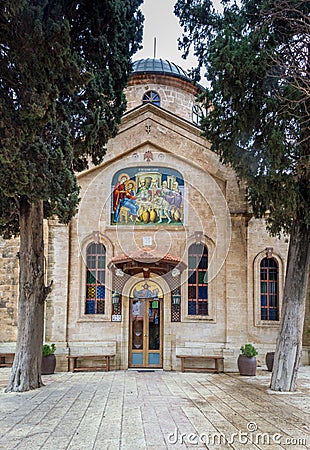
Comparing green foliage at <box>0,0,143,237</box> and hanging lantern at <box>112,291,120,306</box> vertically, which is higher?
green foliage at <box>0,0,143,237</box>

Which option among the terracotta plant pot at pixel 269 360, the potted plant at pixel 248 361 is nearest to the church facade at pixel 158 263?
the terracotta plant pot at pixel 269 360

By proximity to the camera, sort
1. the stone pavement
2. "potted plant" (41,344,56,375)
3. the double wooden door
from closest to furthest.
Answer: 1. the stone pavement
2. "potted plant" (41,344,56,375)
3. the double wooden door

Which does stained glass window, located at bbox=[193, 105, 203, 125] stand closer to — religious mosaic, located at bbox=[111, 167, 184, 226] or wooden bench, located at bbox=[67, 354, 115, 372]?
religious mosaic, located at bbox=[111, 167, 184, 226]

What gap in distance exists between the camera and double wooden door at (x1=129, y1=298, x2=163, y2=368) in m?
14.9

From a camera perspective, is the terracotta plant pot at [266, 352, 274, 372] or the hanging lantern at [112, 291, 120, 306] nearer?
the terracotta plant pot at [266, 352, 274, 372]

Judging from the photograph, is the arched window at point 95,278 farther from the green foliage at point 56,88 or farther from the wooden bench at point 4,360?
the green foliage at point 56,88

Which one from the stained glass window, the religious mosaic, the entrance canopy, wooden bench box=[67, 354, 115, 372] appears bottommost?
wooden bench box=[67, 354, 115, 372]

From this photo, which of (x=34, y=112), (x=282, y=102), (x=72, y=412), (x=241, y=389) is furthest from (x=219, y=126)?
(x=72, y=412)

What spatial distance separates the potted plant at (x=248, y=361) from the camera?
535 inches

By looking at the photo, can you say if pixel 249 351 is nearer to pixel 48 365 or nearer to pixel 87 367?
pixel 87 367

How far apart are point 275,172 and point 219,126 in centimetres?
192

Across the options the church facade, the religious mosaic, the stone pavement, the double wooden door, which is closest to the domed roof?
the church facade

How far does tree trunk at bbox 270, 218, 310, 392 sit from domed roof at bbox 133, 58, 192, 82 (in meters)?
11.2

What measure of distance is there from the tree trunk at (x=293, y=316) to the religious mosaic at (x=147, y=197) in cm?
502
